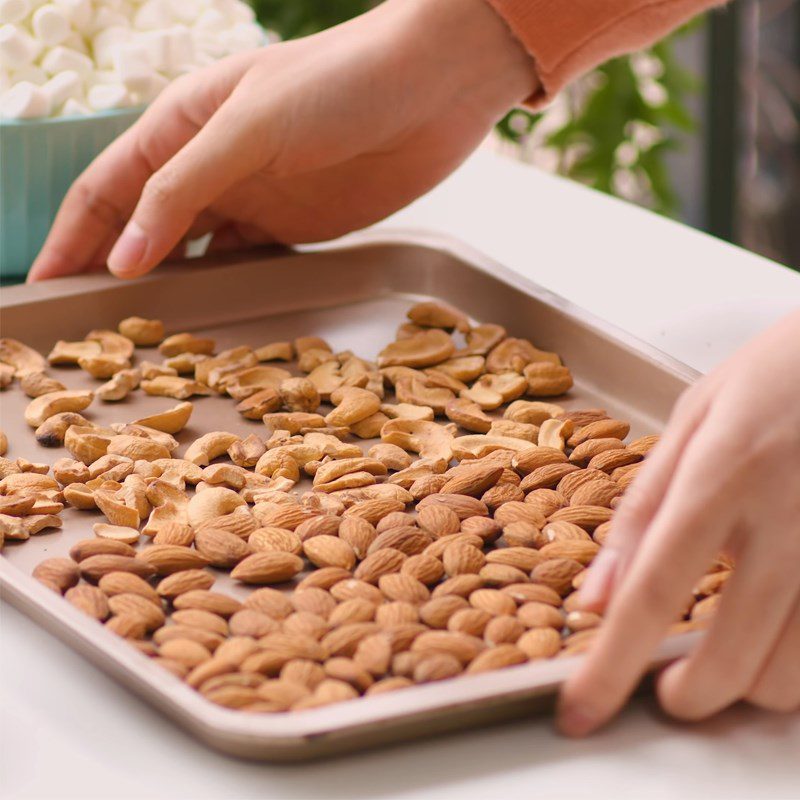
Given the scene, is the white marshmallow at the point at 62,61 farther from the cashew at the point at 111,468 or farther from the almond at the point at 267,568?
the almond at the point at 267,568

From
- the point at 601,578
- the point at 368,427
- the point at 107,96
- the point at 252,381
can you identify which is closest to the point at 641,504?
the point at 601,578

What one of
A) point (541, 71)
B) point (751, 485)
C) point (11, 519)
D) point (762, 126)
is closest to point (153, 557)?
point (11, 519)

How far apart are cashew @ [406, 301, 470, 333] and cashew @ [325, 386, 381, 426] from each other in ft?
0.52

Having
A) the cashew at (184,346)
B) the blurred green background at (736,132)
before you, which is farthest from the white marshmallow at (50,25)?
the blurred green background at (736,132)

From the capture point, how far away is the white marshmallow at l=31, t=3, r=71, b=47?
50.9 inches

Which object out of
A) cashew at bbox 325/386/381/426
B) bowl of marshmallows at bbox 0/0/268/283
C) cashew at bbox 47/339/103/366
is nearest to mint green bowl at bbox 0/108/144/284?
bowl of marshmallows at bbox 0/0/268/283

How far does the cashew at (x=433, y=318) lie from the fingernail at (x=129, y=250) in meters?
0.24

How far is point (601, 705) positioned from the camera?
65cm

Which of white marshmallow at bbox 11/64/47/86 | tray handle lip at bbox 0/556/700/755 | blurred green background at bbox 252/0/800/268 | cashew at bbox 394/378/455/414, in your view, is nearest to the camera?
tray handle lip at bbox 0/556/700/755

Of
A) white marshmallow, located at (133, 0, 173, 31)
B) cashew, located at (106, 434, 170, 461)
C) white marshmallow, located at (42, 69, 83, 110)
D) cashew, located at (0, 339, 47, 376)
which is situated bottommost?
cashew, located at (0, 339, 47, 376)

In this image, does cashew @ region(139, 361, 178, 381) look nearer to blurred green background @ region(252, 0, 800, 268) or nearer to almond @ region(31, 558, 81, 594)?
almond @ region(31, 558, 81, 594)

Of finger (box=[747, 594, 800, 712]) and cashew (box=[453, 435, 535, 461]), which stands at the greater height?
finger (box=[747, 594, 800, 712])

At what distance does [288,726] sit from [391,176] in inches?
31.2

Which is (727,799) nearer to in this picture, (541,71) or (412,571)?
(412,571)
